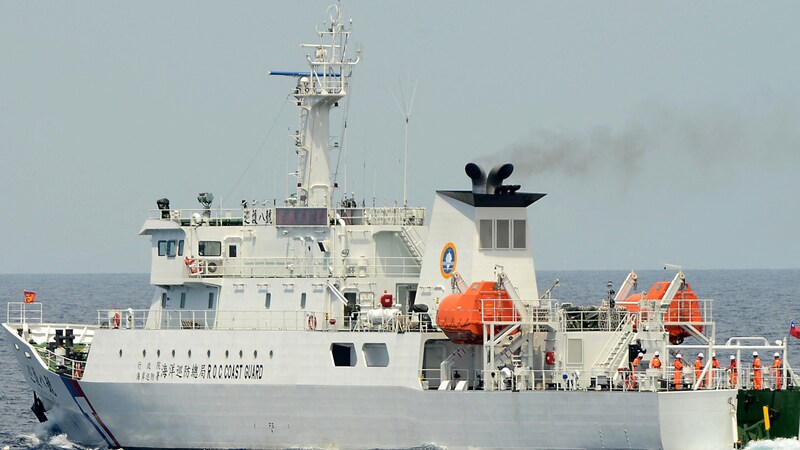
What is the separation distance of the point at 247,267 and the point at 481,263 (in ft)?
21.7

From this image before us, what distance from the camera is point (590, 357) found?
34375 mm

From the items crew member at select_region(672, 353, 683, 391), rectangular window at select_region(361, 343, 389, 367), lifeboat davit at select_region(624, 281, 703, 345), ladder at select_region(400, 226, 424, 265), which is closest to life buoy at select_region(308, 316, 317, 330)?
rectangular window at select_region(361, 343, 389, 367)

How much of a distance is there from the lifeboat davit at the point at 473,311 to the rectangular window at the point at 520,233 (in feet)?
5.74

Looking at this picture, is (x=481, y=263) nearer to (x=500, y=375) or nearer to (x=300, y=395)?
(x=500, y=375)

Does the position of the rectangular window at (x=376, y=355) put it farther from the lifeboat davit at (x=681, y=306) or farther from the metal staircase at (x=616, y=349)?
the lifeboat davit at (x=681, y=306)

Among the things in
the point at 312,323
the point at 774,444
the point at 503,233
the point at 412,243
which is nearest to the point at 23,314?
the point at 312,323

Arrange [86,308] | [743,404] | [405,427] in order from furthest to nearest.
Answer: [86,308], [405,427], [743,404]

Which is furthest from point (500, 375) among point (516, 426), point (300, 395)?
point (300, 395)

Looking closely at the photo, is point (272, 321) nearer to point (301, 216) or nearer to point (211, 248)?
point (301, 216)

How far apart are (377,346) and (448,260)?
8.27 ft

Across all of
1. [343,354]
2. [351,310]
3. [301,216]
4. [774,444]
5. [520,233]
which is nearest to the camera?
[774,444]

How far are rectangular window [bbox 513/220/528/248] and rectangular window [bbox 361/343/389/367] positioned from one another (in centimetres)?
379

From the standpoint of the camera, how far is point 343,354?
117ft

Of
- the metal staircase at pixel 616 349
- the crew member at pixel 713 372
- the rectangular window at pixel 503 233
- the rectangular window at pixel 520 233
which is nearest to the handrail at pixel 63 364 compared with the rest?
the rectangular window at pixel 503 233
